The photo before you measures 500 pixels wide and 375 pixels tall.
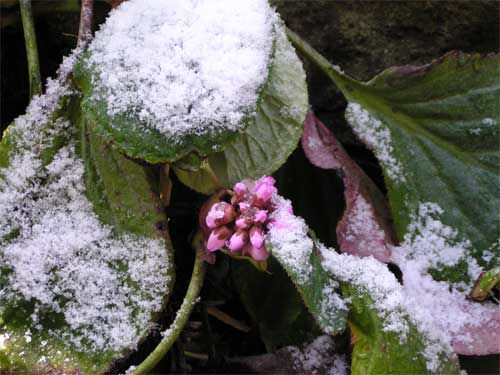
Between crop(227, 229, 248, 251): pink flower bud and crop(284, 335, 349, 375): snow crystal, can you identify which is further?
crop(284, 335, 349, 375): snow crystal

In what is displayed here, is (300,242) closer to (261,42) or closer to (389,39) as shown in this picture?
(261,42)

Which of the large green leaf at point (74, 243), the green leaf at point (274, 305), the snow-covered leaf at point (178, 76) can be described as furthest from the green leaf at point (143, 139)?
the green leaf at point (274, 305)

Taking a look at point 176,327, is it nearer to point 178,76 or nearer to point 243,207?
point 243,207

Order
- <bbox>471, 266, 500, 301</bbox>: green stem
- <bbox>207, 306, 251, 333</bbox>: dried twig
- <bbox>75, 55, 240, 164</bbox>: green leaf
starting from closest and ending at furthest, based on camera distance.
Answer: <bbox>75, 55, 240, 164</bbox>: green leaf → <bbox>471, 266, 500, 301</bbox>: green stem → <bbox>207, 306, 251, 333</bbox>: dried twig

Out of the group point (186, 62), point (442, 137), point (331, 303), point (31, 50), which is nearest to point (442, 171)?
point (442, 137)

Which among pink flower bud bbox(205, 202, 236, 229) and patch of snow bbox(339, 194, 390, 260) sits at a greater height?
pink flower bud bbox(205, 202, 236, 229)

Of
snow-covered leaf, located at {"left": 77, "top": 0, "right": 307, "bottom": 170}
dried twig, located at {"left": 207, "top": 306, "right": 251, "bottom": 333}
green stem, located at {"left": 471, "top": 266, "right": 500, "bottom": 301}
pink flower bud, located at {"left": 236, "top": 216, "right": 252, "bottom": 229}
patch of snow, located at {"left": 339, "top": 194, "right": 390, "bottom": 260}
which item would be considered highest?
snow-covered leaf, located at {"left": 77, "top": 0, "right": 307, "bottom": 170}

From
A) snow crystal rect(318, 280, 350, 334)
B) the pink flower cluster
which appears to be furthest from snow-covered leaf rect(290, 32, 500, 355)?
the pink flower cluster

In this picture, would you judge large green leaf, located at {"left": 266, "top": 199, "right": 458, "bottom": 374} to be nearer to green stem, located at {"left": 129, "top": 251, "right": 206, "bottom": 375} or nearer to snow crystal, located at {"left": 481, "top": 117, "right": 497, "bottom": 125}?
green stem, located at {"left": 129, "top": 251, "right": 206, "bottom": 375}
